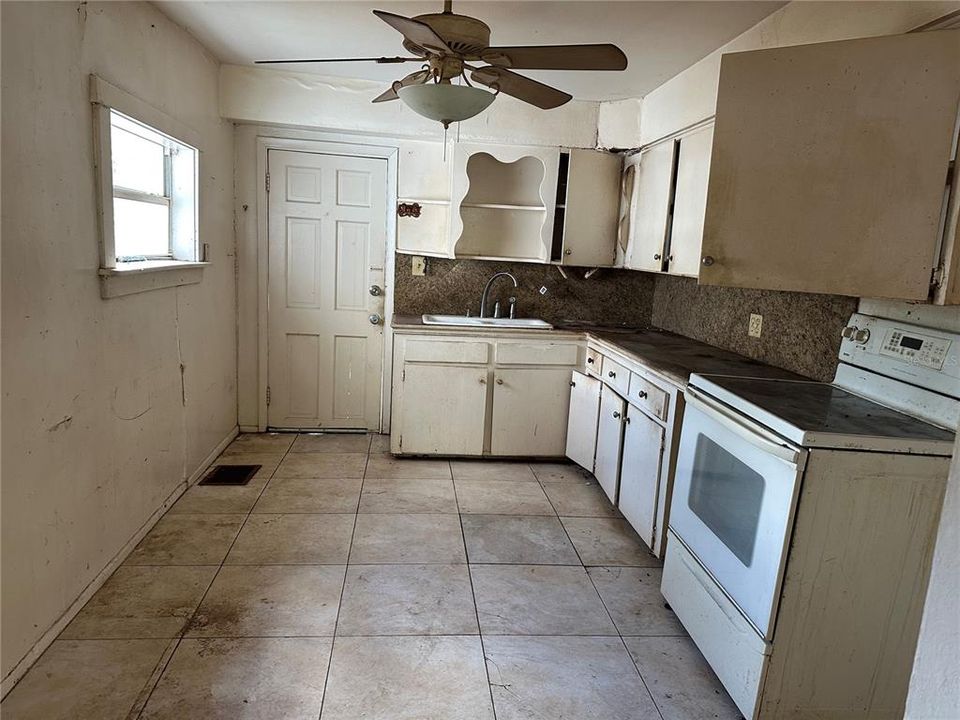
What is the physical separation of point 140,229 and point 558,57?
6.73 ft

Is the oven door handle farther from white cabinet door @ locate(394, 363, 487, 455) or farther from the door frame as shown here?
the door frame

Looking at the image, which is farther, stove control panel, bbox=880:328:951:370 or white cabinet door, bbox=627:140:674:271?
white cabinet door, bbox=627:140:674:271

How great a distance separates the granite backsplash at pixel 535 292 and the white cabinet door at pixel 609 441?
3.49 ft

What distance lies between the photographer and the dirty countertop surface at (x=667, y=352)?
2.58m

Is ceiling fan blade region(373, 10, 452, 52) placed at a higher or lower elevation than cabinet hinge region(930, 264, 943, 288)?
higher

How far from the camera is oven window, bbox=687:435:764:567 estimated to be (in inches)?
70.9

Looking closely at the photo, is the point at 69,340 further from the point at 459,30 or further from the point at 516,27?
the point at 516,27

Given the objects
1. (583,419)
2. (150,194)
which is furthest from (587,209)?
(150,194)

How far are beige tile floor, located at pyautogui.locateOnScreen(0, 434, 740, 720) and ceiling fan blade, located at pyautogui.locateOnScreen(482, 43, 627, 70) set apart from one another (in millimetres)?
1919

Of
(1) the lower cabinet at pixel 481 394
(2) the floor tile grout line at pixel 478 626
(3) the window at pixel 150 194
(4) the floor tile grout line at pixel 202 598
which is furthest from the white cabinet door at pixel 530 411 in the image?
(3) the window at pixel 150 194

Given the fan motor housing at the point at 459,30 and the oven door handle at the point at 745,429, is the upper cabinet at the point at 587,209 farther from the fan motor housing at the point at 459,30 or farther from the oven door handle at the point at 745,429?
the fan motor housing at the point at 459,30

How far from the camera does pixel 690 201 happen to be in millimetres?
2969

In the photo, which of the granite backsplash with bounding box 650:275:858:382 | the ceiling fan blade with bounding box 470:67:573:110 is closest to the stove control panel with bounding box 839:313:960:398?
the granite backsplash with bounding box 650:275:858:382

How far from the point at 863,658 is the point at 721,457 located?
0.65 meters
